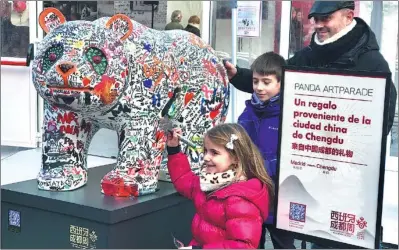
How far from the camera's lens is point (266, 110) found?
2.76m

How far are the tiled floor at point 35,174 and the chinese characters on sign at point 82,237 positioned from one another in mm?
1295

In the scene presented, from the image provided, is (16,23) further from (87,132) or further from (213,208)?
(213,208)

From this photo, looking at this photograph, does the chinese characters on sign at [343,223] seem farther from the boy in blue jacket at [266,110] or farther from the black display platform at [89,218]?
the black display platform at [89,218]

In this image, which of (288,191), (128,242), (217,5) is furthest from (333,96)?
(217,5)

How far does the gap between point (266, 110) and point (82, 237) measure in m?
0.99

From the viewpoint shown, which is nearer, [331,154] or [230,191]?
[331,154]

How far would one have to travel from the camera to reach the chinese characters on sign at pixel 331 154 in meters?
2.00

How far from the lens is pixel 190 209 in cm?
315

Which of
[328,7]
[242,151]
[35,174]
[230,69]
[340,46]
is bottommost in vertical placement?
[35,174]

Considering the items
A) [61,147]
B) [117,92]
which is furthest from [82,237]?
[117,92]

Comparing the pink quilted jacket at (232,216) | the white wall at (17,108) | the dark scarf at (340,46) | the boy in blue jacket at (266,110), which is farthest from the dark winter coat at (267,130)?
the white wall at (17,108)

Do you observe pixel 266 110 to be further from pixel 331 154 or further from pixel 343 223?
pixel 343 223

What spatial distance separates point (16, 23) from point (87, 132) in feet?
10.6

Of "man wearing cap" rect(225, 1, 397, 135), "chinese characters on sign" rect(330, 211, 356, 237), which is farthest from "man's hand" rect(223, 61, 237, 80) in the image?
"chinese characters on sign" rect(330, 211, 356, 237)
